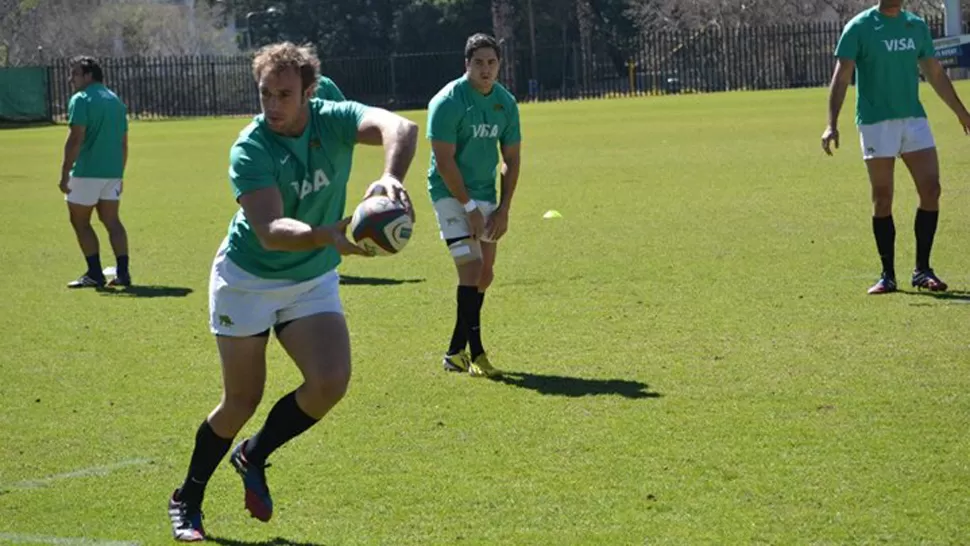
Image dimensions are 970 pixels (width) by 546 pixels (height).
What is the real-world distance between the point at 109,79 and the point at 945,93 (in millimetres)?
53904

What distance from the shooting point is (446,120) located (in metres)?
10.1

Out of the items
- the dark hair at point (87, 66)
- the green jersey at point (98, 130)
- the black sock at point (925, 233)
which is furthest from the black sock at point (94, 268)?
the black sock at point (925, 233)

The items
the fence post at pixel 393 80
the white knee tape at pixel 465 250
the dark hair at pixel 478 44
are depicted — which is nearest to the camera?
the dark hair at pixel 478 44

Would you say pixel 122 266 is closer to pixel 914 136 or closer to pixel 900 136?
pixel 900 136

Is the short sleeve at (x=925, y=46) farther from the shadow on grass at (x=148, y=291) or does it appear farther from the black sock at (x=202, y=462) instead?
the black sock at (x=202, y=462)

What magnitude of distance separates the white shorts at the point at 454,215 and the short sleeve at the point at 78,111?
19.4 ft

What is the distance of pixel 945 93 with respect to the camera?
12820 mm

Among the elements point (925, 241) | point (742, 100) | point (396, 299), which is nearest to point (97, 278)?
point (396, 299)

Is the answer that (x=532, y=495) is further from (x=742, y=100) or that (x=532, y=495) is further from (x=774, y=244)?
(x=742, y=100)

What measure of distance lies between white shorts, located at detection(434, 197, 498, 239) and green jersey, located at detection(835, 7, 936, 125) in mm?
3697

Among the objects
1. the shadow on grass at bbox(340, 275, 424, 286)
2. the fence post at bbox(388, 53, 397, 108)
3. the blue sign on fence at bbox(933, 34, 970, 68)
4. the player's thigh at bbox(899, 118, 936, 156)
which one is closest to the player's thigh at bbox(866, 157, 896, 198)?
the player's thigh at bbox(899, 118, 936, 156)

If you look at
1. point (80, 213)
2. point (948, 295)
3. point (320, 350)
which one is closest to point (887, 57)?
point (948, 295)

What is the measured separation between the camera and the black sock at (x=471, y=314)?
33.8 ft

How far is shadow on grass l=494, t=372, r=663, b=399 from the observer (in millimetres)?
9453
